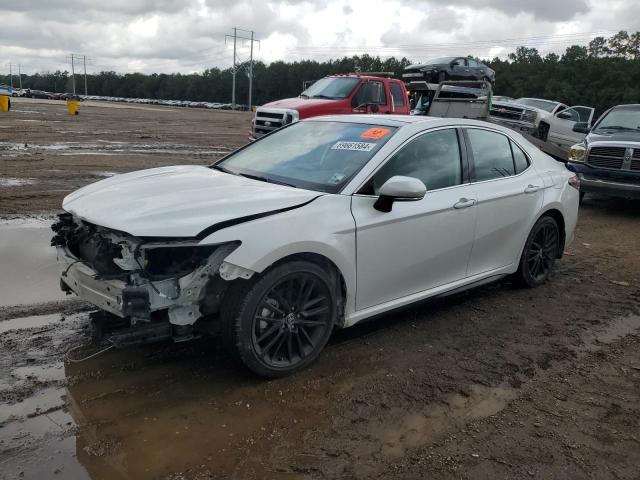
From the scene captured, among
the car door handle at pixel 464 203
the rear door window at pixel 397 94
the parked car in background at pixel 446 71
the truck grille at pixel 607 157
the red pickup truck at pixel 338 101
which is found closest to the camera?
the car door handle at pixel 464 203

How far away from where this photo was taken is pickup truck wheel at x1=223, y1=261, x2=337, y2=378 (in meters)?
3.44

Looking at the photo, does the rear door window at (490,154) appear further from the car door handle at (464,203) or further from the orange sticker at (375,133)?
the orange sticker at (375,133)

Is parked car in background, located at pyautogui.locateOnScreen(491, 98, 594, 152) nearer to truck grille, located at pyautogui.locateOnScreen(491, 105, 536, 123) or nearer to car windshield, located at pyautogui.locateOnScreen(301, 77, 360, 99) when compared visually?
truck grille, located at pyautogui.locateOnScreen(491, 105, 536, 123)

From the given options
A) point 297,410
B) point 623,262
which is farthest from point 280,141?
point 623,262

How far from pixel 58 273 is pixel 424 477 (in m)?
4.28

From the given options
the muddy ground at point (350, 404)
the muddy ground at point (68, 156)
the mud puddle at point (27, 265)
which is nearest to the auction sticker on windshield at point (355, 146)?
the muddy ground at point (350, 404)

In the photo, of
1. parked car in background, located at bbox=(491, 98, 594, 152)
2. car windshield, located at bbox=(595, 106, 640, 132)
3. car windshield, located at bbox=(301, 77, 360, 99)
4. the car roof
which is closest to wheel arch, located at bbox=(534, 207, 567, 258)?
the car roof

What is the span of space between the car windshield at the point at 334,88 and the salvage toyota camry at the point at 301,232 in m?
8.83

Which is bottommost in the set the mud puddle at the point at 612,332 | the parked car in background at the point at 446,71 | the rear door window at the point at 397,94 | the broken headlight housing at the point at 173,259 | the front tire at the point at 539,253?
the mud puddle at the point at 612,332

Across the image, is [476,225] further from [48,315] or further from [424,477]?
[48,315]

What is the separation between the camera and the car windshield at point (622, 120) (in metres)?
10.6

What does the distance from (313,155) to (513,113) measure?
14.3 m

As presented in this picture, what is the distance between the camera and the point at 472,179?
4.83 metres

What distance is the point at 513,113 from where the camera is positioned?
17.2m
